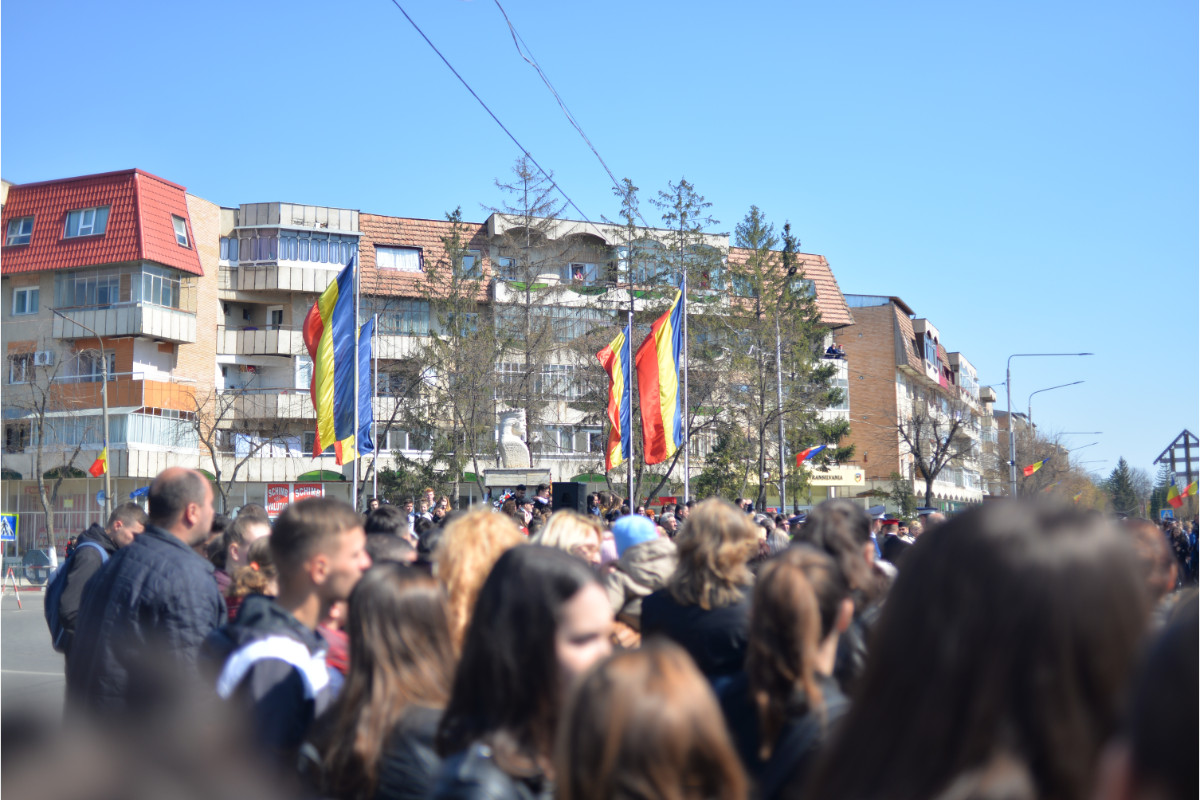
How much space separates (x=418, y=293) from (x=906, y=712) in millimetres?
47468

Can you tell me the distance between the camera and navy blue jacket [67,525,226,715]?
4168mm

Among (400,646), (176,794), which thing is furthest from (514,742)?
(176,794)

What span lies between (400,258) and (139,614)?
4904 cm

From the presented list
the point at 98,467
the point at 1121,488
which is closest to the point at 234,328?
the point at 98,467

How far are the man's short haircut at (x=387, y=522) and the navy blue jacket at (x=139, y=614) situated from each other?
69.5 inches

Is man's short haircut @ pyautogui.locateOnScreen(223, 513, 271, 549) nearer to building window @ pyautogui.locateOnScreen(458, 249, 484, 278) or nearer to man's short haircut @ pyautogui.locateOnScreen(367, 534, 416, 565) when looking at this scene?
man's short haircut @ pyautogui.locateOnScreen(367, 534, 416, 565)

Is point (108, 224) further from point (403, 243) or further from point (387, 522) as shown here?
point (387, 522)

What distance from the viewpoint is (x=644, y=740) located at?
70.6 inches

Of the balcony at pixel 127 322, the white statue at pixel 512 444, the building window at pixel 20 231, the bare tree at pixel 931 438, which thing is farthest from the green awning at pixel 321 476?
the bare tree at pixel 931 438

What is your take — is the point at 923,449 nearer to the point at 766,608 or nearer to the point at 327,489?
the point at 327,489

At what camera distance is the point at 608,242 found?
4981 cm

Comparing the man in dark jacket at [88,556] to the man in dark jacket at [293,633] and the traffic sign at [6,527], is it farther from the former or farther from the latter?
the traffic sign at [6,527]

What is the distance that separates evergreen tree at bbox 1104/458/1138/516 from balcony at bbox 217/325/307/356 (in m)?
88.2

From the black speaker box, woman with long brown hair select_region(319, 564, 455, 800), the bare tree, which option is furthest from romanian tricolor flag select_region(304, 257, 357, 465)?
the bare tree
